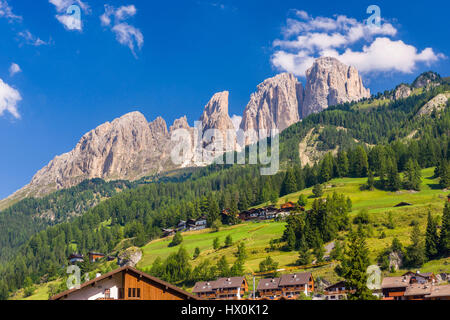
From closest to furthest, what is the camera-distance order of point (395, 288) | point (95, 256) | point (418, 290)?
1. point (418, 290)
2. point (395, 288)
3. point (95, 256)

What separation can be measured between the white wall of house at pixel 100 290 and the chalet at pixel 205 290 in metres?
58.0

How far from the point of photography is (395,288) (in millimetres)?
75625

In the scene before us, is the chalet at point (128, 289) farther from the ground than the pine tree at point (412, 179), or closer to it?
closer to it

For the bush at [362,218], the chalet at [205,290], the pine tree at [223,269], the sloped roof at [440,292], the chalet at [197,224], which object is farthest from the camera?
the chalet at [197,224]

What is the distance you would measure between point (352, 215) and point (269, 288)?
5009 centimetres

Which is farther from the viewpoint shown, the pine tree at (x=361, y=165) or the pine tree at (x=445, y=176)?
the pine tree at (x=361, y=165)

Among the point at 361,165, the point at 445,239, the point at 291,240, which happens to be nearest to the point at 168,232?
the point at 291,240

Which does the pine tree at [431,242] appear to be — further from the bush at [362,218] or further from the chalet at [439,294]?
the chalet at [439,294]

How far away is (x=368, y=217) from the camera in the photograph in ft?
398

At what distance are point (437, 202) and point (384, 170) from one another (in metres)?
43.6

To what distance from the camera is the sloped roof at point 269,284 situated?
8838 centimetres

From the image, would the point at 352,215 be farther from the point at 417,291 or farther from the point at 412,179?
the point at 417,291

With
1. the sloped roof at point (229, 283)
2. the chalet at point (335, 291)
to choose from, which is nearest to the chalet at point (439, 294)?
the chalet at point (335, 291)
